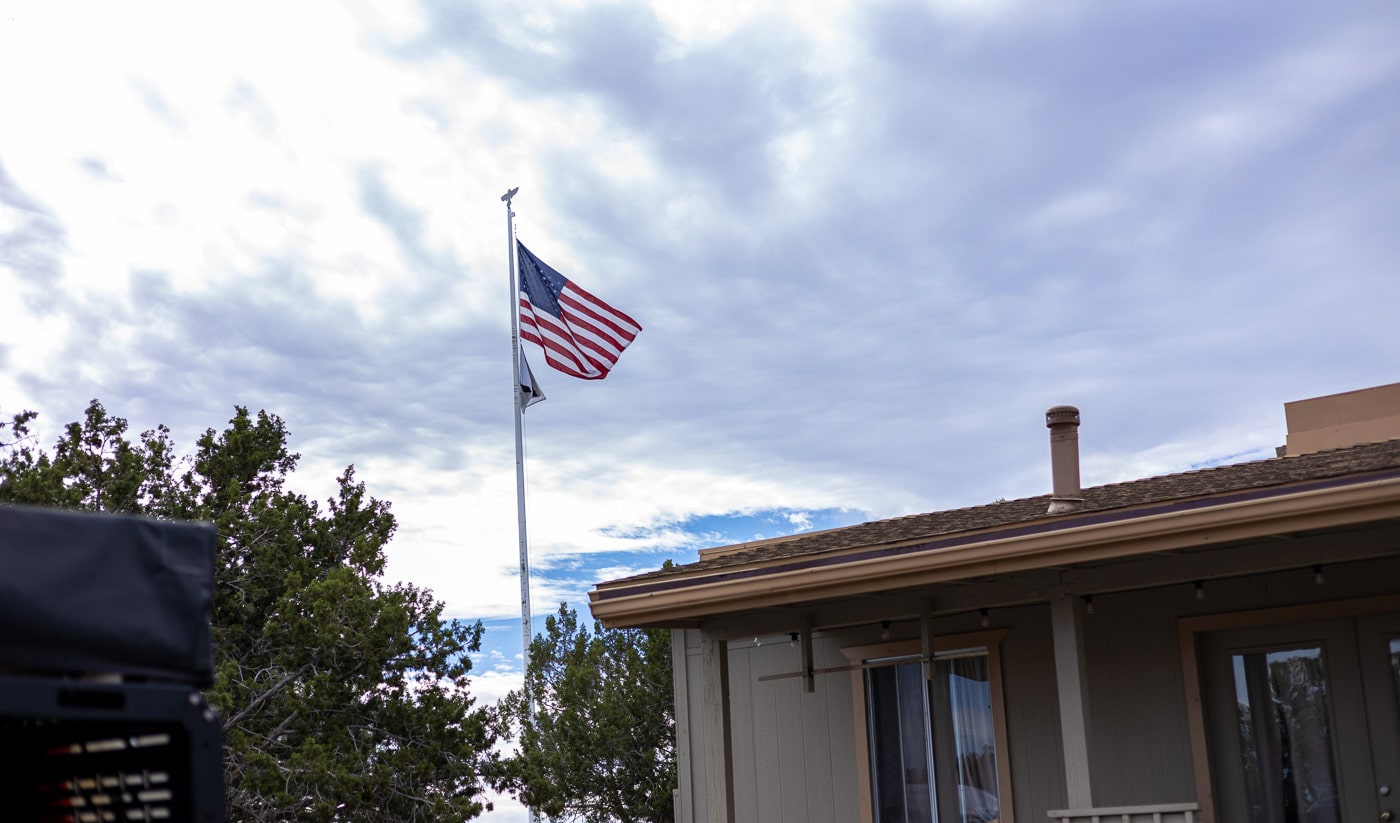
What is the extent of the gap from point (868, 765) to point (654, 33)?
37.0ft

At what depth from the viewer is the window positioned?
9148 millimetres

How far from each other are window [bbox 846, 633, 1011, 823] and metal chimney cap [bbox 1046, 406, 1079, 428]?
1.73 meters

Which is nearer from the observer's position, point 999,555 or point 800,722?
point 999,555

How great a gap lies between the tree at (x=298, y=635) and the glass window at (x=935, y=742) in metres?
9.40

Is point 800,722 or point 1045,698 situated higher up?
point 1045,698

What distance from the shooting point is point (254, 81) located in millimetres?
16375

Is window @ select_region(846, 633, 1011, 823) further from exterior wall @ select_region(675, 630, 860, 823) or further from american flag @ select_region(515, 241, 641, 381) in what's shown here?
american flag @ select_region(515, 241, 641, 381)

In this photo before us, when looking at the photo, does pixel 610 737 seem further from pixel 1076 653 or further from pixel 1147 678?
pixel 1076 653


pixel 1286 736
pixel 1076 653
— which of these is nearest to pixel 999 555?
pixel 1076 653

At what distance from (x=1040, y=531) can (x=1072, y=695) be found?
1025mm

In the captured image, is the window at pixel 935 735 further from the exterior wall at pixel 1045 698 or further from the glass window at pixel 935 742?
the exterior wall at pixel 1045 698

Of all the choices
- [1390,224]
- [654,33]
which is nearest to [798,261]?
[654,33]

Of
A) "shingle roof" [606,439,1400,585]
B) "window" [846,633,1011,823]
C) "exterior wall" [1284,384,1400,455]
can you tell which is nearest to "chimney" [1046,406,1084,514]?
"shingle roof" [606,439,1400,585]

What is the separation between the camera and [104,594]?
255cm
